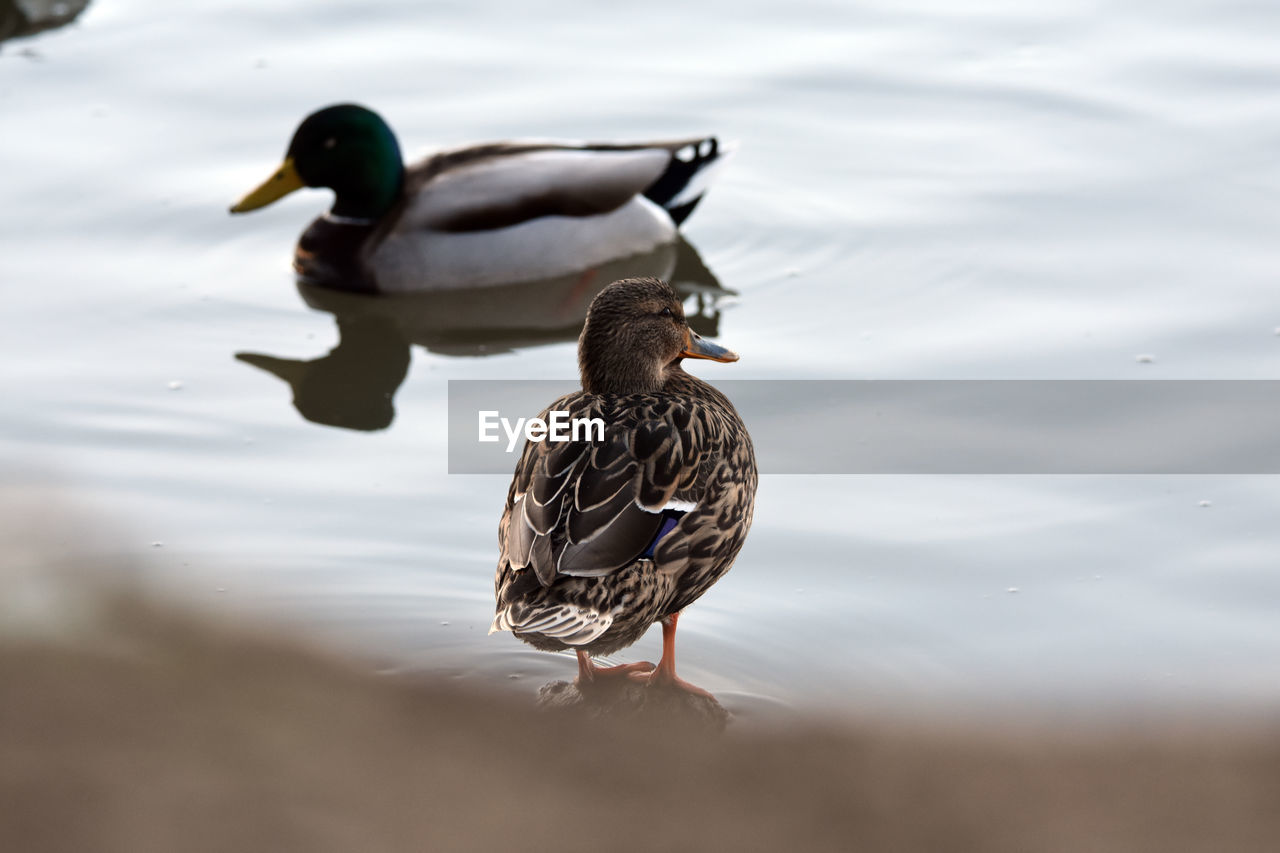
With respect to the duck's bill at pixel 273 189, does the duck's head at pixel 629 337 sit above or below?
above

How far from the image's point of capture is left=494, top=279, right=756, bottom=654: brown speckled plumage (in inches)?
138

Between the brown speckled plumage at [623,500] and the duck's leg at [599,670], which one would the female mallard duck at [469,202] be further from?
the duck's leg at [599,670]

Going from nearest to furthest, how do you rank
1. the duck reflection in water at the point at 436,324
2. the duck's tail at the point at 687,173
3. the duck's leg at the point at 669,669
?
the duck's leg at the point at 669,669
the duck reflection in water at the point at 436,324
the duck's tail at the point at 687,173

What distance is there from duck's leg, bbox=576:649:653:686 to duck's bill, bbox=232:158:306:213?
3.47m

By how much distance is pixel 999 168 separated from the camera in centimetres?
716

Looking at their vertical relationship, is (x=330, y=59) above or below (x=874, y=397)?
above

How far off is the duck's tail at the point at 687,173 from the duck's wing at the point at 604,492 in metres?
3.44

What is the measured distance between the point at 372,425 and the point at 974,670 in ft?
7.68

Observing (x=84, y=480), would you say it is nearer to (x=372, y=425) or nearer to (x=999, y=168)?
(x=372, y=425)

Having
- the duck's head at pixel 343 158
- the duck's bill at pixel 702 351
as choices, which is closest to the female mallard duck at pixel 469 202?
the duck's head at pixel 343 158

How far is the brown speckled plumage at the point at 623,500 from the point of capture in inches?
138

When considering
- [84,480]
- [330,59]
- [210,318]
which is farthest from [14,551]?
[330,59]

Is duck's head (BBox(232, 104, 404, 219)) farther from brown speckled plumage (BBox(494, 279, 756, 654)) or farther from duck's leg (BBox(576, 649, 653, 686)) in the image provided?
duck's leg (BBox(576, 649, 653, 686))

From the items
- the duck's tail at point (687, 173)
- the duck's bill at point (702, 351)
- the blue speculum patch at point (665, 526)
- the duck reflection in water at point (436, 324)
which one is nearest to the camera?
the blue speculum patch at point (665, 526)
